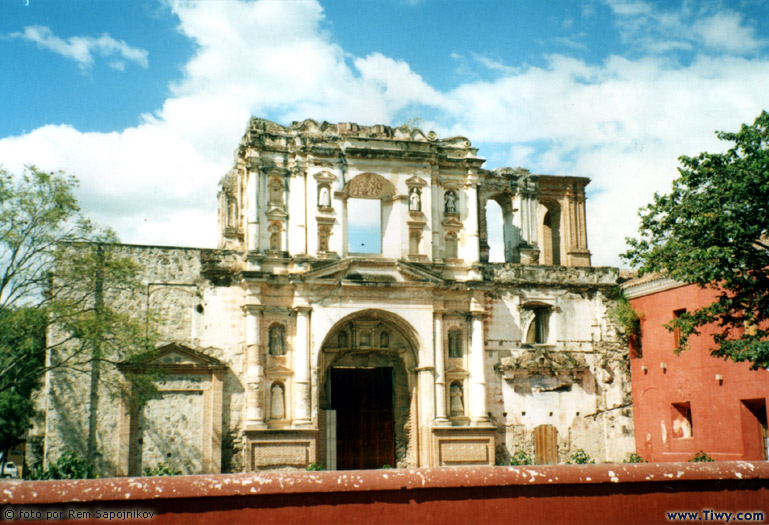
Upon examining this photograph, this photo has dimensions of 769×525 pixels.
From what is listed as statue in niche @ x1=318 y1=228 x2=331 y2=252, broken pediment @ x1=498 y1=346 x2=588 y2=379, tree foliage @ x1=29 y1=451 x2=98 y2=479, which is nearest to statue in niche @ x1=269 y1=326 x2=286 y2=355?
statue in niche @ x1=318 y1=228 x2=331 y2=252

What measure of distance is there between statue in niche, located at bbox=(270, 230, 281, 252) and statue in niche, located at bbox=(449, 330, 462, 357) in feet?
20.1

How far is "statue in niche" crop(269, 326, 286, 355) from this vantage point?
24.0m

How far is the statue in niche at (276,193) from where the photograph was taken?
989 inches

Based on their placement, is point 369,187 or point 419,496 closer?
point 419,496

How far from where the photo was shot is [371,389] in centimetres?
2548

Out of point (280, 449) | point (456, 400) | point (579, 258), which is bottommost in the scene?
point (280, 449)

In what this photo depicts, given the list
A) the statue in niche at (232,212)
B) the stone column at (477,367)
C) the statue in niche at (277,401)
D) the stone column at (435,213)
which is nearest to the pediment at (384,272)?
the stone column at (435,213)

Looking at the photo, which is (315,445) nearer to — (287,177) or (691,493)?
(287,177)

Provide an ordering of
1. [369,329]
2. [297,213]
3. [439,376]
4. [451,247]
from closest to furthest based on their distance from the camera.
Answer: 1. [439,376]
2. [297,213]
3. [369,329]
4. [451,247]

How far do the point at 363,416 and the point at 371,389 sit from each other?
0.89m

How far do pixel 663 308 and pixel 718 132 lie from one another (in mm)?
8236

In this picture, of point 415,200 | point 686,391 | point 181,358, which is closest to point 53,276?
point 181,358

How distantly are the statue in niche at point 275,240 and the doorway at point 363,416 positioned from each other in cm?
430

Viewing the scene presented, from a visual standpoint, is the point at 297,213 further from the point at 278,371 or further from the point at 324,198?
the point at 278,371
